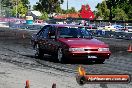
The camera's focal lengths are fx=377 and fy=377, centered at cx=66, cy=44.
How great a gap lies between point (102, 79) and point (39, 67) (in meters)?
9.46

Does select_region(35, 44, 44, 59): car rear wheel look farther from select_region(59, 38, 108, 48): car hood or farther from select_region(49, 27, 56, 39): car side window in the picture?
select_region(59, 38, 108, 48): car hood

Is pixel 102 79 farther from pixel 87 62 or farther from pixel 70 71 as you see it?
pixel 87 62

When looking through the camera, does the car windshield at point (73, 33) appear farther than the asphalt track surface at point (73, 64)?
Yes

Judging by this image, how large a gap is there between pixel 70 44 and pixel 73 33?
127 cm

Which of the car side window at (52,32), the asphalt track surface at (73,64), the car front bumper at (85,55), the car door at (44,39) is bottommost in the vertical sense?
the asphalt track surface at (73,64)

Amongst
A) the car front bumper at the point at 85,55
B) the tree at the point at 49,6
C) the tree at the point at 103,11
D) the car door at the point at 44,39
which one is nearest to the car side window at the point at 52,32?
the car door at the point at 44,39

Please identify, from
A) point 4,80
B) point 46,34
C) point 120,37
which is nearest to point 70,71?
point 4,80

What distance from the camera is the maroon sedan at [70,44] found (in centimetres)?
1317

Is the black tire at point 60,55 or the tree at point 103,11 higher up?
the black tire at point 60,55

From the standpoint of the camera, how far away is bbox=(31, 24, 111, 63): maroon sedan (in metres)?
13.2

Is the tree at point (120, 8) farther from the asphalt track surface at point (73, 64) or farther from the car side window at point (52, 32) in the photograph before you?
the car side window at point (52, 32)

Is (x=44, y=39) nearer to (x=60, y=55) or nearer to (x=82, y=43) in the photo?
(x=60, y=55)

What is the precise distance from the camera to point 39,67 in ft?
40.2

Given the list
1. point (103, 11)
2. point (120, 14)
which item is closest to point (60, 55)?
point (120, 14)
